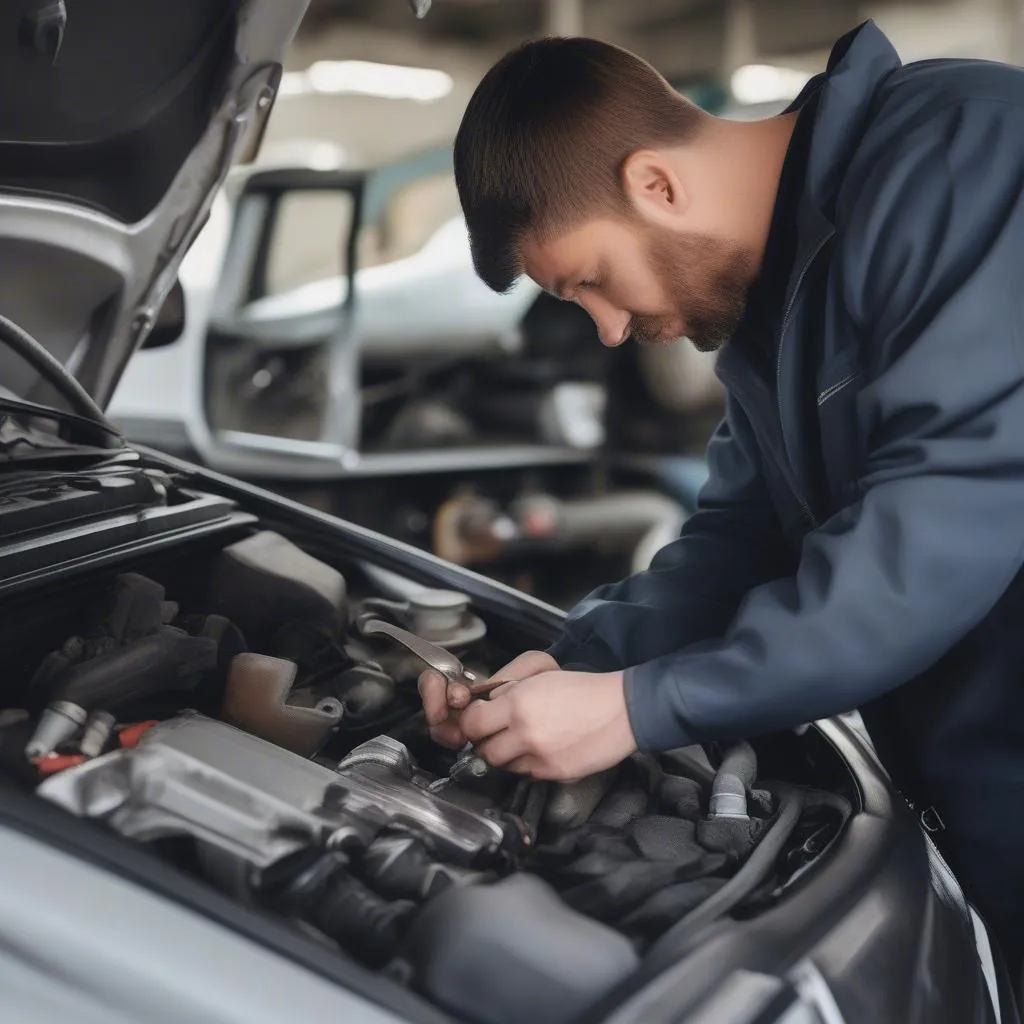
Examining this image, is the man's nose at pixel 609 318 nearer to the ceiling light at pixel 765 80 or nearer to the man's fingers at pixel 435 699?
the man's fingers at pixel 435 699

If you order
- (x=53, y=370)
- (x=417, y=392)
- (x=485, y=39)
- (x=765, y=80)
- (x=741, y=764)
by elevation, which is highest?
(x=485, y=39)

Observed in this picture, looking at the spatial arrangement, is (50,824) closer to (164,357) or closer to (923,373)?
(923,373)

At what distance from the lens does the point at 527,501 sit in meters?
3.95

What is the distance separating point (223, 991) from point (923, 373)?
26.0 inches

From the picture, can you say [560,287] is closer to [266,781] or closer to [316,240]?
[266,781]

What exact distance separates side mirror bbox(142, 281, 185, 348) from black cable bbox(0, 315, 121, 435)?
0.19 metres

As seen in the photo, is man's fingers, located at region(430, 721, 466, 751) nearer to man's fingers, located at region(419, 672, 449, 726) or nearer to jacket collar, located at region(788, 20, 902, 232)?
man's fingers, located at region(419, 672, 449, 726)

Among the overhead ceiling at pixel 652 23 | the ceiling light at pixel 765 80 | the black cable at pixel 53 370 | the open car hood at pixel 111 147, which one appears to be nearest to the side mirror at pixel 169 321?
the open car hood at pixel 111 147

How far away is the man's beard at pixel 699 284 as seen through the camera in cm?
109

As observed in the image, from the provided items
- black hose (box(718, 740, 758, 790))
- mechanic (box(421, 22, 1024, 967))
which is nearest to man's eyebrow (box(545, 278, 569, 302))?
mechanic (box(421, 22, 1024, 967))

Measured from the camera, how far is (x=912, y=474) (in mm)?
903

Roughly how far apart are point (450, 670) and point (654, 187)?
499mm

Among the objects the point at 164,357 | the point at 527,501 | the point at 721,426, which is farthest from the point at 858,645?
the point at 164,357

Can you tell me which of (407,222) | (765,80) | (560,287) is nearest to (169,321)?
(560,287)
